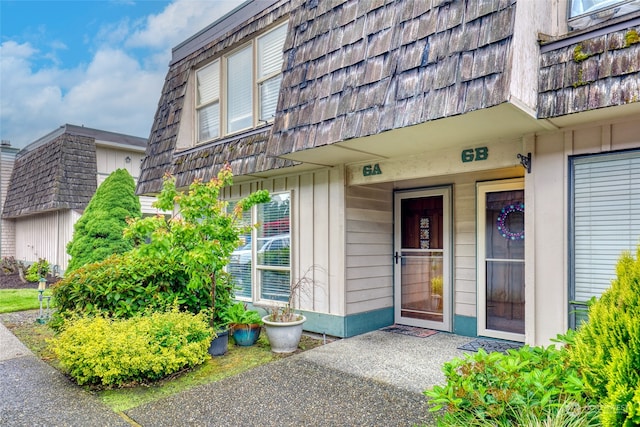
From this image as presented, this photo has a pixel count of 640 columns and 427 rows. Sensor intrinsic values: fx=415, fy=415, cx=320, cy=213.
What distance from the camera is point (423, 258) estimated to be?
6.13m

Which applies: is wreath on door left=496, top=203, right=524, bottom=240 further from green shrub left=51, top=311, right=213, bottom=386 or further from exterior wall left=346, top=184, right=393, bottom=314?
green shrub left=51, top=311, right=213, bottom=386

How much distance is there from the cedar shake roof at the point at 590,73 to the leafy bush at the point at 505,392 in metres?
2.10

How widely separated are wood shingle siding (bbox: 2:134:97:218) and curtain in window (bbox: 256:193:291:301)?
8.10m

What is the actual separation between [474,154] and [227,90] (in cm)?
443

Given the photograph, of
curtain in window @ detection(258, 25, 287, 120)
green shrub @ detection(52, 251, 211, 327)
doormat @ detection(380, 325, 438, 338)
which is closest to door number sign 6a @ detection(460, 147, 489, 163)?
doormat @ detection(380, 325, 438, 338)

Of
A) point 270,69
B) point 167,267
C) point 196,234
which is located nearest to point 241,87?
point 270,69

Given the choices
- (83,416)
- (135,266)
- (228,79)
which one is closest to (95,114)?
(228,79)

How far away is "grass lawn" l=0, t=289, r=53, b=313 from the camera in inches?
324

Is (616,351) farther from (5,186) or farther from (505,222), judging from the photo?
(5,186)

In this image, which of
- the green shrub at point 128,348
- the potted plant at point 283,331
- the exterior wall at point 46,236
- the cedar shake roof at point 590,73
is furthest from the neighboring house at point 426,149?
the exterior wall at point 46,236

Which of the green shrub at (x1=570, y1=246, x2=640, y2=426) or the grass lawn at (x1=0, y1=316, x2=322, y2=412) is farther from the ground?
the green shrub at (x1=570, y1=246, x2=640, y2=426)

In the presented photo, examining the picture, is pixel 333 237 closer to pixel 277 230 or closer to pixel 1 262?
pixel 277 230

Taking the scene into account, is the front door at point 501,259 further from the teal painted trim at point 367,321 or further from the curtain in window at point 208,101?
the curtain in window at point 208,101

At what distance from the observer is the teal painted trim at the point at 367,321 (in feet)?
18.4
